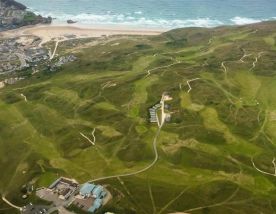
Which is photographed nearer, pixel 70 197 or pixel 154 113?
pixel 70 197

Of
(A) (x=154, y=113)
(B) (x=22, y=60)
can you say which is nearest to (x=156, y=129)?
(A) (x=154, y=113)

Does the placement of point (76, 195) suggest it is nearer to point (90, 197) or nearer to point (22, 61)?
point (90, 197)

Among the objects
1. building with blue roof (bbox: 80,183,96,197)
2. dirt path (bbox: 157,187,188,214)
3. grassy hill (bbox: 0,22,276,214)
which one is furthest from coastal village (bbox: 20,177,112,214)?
dirt path (bbox: 157,187,188,214)

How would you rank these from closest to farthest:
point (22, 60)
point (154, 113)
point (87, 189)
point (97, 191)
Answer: point (97, 191) → point (87, 189) → point (154, 113) → point (22, 60)

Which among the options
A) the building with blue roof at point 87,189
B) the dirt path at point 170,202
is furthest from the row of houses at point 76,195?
the dirt path at point 170,202

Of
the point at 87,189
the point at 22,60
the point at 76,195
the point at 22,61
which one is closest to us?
the point at 76,195

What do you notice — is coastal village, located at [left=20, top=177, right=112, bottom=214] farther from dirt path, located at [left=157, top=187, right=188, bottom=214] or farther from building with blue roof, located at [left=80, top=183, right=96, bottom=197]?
dirt path, located at [left=157, top=187, right=188, bottom=214]

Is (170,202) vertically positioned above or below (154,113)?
below

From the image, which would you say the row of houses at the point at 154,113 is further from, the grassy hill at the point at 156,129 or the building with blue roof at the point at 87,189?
the building with blue roof at the point at 87,189

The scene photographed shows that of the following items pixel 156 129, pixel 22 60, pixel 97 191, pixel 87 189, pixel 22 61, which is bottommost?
pixel 87 189
